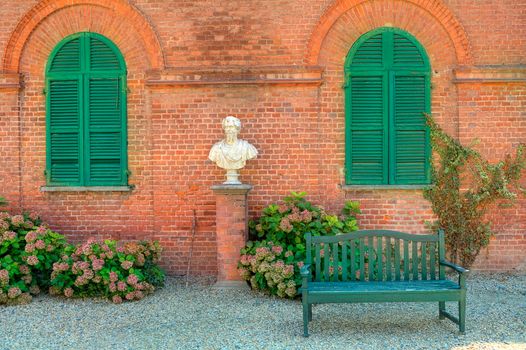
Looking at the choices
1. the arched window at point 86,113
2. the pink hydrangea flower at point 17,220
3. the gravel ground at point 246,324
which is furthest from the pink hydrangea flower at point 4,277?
the arched window at point 86,113

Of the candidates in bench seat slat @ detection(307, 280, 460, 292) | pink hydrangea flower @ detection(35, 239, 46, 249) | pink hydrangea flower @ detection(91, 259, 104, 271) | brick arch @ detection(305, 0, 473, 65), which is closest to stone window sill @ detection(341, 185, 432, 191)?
brick arch @ detection(305, 0, 473, 65)

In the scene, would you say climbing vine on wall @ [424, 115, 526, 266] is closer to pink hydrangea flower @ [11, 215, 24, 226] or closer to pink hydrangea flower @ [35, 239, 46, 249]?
pink hydrangea flower @ [35, 239, 46, 249]

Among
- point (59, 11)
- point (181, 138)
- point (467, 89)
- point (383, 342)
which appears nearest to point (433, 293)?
point (383, 342)

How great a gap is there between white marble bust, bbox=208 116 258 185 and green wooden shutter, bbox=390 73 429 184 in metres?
2.28

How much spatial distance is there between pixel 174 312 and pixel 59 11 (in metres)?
5.12

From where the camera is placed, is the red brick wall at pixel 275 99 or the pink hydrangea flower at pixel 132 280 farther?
the red brick wall at pixel 275 99

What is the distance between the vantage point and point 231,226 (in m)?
7.26

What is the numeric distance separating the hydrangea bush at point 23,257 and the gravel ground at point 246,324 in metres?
0.21

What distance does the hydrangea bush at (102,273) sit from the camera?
265 inches

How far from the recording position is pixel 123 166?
26.7 ft

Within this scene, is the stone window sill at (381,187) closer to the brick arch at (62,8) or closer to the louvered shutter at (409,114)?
the louvered shutter at (409,114)

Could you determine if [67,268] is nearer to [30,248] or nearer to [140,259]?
[30,248]

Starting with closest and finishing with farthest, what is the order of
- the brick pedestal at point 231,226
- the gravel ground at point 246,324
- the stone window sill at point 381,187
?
the gravel ground at point 246,324 < the brick pedestal at point 231,226 < the stone window sill at point 381,187

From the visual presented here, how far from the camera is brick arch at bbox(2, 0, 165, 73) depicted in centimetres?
809
